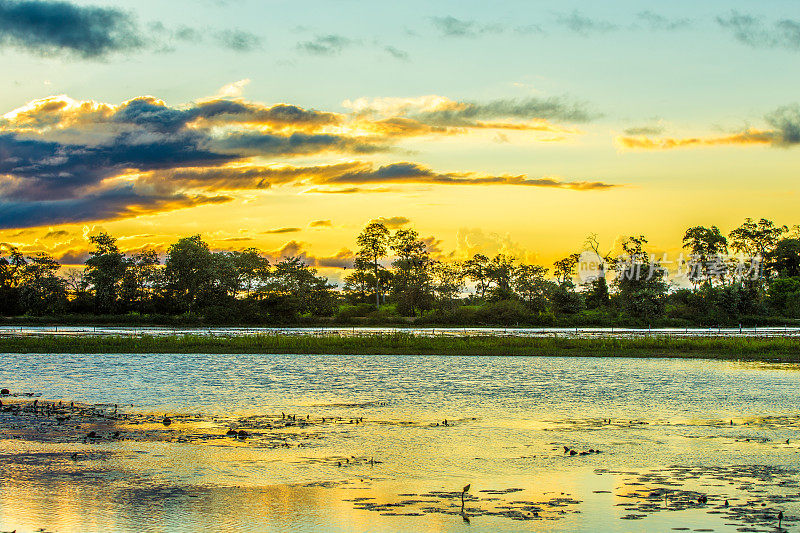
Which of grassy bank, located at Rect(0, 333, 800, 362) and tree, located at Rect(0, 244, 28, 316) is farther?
tree, located at Rect(0, 244, 28, 316)

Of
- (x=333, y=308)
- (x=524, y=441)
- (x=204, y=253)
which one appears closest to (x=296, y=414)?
(x=524, y=441)

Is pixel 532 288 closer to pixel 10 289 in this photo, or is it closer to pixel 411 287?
pixel 411 287

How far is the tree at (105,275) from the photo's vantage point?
329 feet

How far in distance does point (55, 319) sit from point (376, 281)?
45.7 metres

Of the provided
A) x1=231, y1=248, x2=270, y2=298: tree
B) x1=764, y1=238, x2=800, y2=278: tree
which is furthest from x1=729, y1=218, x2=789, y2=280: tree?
x1=231, y1=248, x2=270, y2=298: tree

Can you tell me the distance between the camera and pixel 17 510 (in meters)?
14.9

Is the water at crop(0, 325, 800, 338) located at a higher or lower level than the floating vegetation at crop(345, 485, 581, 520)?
higher

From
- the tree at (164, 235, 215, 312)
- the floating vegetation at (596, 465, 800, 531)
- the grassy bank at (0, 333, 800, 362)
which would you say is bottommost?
the floating vegetation at (596, 465, 800, 531)

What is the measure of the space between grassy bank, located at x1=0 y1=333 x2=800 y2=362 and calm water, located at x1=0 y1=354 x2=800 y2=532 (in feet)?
41.2

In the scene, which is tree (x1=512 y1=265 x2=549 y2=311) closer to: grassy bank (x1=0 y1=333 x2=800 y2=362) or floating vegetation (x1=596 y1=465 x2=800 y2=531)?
grassy bank (x1=0 y1=333 x2=800 y2=362)

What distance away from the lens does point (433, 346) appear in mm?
57031

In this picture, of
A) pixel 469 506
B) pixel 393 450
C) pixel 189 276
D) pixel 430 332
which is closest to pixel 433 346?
pixel 430 332

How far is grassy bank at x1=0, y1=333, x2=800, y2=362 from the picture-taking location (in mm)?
55406

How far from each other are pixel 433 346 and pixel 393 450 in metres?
36.1
